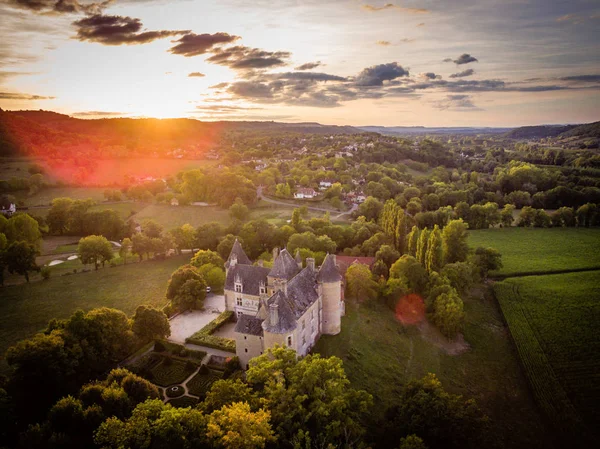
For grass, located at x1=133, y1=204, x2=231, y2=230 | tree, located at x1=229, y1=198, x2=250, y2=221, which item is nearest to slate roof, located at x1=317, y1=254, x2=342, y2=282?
grass, located at x1=133, y1=204, x2=231, y2=230

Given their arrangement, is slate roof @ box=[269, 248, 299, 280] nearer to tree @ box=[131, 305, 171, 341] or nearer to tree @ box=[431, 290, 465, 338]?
tree @ box=[131, 305, 171, 341]

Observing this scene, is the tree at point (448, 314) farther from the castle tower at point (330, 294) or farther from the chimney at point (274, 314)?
the chimney at point (274, 314)

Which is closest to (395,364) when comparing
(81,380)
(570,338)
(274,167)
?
(570,338)

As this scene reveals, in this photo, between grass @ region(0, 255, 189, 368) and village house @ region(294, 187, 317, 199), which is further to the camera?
village house @ region(294, 187, 317, 199)

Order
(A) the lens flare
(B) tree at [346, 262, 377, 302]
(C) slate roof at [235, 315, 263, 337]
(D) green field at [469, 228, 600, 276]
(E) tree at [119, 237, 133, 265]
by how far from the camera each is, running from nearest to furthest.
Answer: (C) slate roof at [235, 315, 263, 337]
(A) the lens flare
(B) tree at [346, 262, 377, 302]
(D) green field at [469, 228, 600, 276]
(E) tree at [119, 237, 133, 265]

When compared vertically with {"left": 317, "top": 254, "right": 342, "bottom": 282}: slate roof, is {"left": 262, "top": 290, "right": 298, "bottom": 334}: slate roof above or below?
below

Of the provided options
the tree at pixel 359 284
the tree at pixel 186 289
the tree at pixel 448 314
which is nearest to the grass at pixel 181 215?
the tree at pixel 186 289

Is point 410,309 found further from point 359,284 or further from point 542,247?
point 542,247
